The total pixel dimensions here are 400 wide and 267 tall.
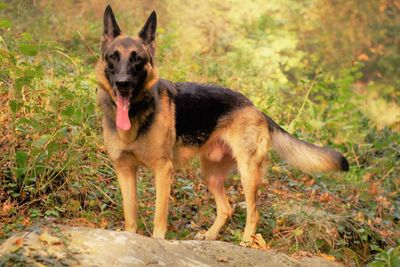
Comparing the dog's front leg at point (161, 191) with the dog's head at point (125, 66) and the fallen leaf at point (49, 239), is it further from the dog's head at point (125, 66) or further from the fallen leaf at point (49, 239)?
the fallen leaf at point (49, 239)

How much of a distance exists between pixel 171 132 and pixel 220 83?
4407mm

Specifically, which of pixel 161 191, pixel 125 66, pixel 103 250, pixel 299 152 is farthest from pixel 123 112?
pixel 299 152

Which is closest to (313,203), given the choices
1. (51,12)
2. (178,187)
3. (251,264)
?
(178,187)

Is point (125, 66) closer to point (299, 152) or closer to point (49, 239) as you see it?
point (49, 239)

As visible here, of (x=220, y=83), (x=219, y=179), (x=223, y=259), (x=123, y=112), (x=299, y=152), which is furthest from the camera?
(x=220, y=83)

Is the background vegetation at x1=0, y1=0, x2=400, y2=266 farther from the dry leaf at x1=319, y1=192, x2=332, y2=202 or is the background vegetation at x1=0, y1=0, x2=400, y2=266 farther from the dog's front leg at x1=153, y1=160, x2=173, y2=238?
the dog's front leg at x1=153, y1=160, x2=173, y2=238

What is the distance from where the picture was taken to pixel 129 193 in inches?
227

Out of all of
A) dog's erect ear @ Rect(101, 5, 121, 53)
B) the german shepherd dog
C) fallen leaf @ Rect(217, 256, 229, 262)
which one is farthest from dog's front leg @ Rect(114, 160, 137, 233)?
fallen leaf @ Rect(217, 256, 229, 262)

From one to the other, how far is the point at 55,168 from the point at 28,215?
567 millimetres

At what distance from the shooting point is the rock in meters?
3.81

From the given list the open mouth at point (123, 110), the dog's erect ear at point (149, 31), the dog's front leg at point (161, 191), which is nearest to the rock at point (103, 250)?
the dog's front leg at point (161, 191)

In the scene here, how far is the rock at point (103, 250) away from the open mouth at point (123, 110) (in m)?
1.25

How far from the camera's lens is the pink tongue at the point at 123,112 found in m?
5.43

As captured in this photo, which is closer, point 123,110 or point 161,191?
point 123,110
